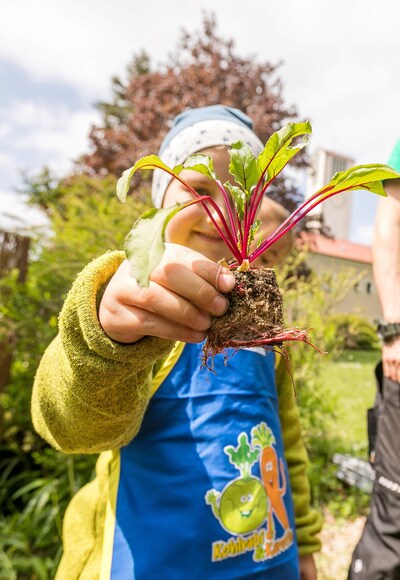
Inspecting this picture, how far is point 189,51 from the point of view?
30.4 feet

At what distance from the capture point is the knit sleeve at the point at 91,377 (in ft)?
3.10

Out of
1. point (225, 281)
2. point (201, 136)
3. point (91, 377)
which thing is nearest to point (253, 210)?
point (225, 281)

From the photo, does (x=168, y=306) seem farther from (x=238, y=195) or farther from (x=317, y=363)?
(x=317, y=363)

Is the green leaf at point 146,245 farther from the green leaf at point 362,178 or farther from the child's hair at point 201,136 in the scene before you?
the child's hair at point 201,136

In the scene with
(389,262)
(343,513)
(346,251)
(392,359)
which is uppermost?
(346,251)

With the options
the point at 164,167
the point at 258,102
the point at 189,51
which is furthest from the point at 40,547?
the point at 189,51

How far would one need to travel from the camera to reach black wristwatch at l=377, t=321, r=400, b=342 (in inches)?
79.4

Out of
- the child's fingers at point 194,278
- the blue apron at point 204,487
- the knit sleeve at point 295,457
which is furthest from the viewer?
the knit sleeve at point 295,457

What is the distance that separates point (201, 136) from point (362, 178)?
0.86 metres

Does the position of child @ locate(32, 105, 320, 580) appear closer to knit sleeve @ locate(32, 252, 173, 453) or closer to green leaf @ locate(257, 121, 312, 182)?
knit sleeve @ locate(32, 252, 173, 453)

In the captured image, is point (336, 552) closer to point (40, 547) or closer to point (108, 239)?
point (40, 547)

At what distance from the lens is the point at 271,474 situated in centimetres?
147

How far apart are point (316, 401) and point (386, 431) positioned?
2.00 meters

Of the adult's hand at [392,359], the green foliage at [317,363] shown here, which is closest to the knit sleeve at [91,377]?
the adult's hand at [392,359]
